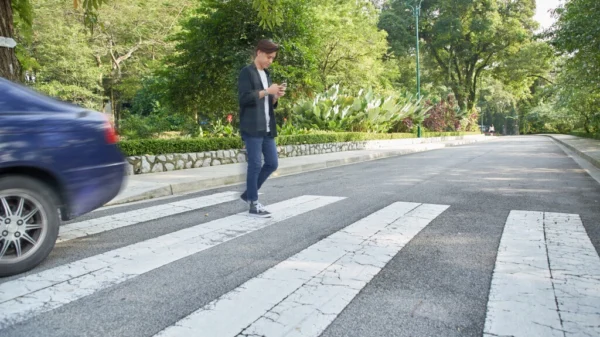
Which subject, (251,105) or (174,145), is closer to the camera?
(251,105)

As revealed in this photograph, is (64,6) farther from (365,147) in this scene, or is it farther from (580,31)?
(580,31)

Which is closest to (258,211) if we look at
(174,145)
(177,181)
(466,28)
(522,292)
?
(522,292)

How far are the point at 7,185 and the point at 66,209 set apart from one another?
1.62 ft

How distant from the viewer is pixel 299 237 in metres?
4.02

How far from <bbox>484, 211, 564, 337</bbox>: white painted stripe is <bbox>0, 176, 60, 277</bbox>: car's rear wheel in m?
3.11

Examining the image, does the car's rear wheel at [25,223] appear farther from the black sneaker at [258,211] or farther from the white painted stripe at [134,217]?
the black sneaker at [258,211]

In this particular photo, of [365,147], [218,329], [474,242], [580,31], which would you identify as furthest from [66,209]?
[365,147]

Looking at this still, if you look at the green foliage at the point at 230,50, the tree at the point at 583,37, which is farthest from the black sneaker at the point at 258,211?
the tree at the point at 583,37

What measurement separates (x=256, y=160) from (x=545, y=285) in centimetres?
313

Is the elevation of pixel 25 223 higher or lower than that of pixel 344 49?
lower

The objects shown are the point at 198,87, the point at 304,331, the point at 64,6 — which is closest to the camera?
the point at 304,331

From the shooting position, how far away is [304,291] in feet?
8.91

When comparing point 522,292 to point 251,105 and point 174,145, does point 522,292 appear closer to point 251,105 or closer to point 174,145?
point 251,105

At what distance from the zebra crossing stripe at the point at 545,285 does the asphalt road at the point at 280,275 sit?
4cm
